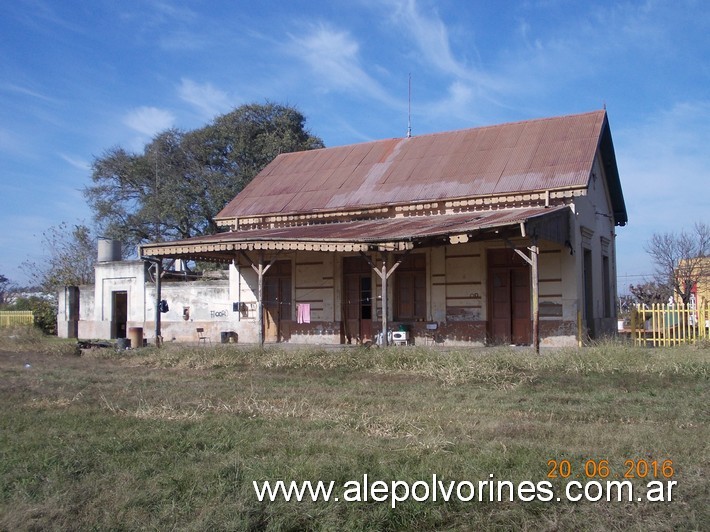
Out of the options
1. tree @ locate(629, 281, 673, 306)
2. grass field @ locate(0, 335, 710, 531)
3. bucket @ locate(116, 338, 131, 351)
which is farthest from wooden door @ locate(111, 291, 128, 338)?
tree @ locate(629, 281, 673, 306)

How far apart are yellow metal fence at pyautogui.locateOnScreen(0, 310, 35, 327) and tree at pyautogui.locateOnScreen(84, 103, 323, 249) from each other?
307 inches

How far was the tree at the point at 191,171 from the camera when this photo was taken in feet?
124

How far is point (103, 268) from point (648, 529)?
26.6m

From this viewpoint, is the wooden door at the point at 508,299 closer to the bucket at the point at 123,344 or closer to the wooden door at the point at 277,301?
the wooden door at the point at 277,301

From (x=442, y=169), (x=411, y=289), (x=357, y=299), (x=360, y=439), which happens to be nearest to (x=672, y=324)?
(x=411, y=289)

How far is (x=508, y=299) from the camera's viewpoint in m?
18.5

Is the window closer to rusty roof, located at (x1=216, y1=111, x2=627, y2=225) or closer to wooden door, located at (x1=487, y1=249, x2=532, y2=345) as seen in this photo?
rusty roof, located at (x1=216, y1=111, x2=627, y2=225)

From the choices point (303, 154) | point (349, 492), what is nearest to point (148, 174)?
point (303, 154)

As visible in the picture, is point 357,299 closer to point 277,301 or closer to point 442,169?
point 277,301

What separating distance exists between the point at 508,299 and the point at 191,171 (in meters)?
25.4

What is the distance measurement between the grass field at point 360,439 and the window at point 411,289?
6813mm
